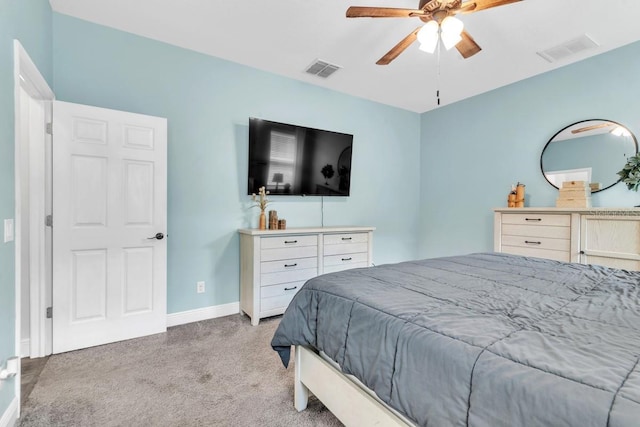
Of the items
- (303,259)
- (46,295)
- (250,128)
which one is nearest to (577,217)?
(303,259)

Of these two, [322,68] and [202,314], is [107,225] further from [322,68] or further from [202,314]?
[322,68]

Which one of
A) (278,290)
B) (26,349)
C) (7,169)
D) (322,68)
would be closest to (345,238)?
(278,290)

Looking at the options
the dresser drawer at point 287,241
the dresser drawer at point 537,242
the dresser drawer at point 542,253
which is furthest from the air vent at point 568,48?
the dresser drawer at point 287,241

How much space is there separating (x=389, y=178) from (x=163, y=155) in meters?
3.05

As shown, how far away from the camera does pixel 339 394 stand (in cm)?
136

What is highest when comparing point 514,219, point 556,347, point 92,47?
point 92,47

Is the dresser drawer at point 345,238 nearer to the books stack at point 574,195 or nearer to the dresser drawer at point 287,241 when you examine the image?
the dresser drawer at point 287,241

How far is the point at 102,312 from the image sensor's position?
249cm

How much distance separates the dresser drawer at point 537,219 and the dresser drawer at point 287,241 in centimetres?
209

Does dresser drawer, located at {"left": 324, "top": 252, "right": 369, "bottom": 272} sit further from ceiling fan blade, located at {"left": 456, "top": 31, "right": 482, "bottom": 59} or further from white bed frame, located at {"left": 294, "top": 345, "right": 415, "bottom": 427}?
ceiling fan blade, located at {"left": 456, "top": 31, "right": 482, "bottom": 59}

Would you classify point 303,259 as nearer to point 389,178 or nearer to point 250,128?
point 250,128

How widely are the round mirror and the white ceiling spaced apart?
749 millimetres

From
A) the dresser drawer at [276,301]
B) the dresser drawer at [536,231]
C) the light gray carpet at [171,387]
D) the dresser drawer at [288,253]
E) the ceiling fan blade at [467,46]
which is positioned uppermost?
the ceiling fan blade at [467,46]

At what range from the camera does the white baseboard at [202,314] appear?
9.53 ft
